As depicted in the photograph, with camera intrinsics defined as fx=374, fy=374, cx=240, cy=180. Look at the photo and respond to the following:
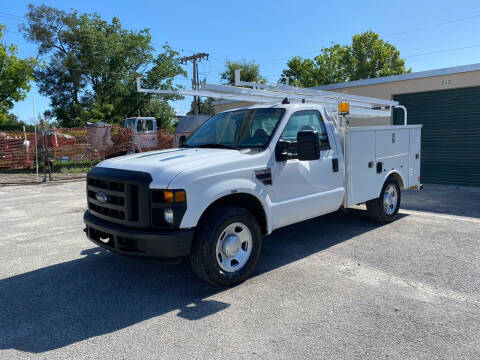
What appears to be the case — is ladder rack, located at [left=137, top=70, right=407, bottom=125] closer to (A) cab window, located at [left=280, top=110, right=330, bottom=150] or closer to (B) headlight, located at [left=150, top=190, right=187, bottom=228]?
(A) cab window, located at [left=280, top=110, right=330, bottom=150]

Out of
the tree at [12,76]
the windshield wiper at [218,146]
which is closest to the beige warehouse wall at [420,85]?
the windshield wiper at [218,146]

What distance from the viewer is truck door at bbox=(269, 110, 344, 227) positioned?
452 cm

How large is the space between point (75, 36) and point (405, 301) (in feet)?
123

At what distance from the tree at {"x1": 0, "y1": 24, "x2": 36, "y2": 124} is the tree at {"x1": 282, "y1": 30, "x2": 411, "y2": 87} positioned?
28.1 meters

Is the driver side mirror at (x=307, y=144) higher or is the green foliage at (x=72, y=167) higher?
the driver side mirror at (x=307, y=144)

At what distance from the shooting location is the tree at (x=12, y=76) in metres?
21.8

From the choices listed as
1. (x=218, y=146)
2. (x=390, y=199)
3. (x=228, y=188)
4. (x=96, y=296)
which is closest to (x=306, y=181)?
(x=218, y=146)

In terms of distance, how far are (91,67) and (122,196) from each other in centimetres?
3402

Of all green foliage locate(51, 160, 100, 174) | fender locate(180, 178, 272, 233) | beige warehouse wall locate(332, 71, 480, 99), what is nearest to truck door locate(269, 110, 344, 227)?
fender locate(180, 178, 272, 233)

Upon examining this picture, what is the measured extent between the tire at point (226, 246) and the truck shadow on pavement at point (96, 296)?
0.83 ft

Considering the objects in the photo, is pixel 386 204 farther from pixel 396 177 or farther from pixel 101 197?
pixel 101 197

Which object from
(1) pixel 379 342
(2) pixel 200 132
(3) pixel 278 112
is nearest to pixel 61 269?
(2) pixel 200 132

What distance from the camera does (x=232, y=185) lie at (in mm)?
3955

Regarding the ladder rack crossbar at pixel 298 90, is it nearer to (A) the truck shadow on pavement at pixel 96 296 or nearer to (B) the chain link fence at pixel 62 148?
(A) the truck shadow on pavement at pixel 96 296
